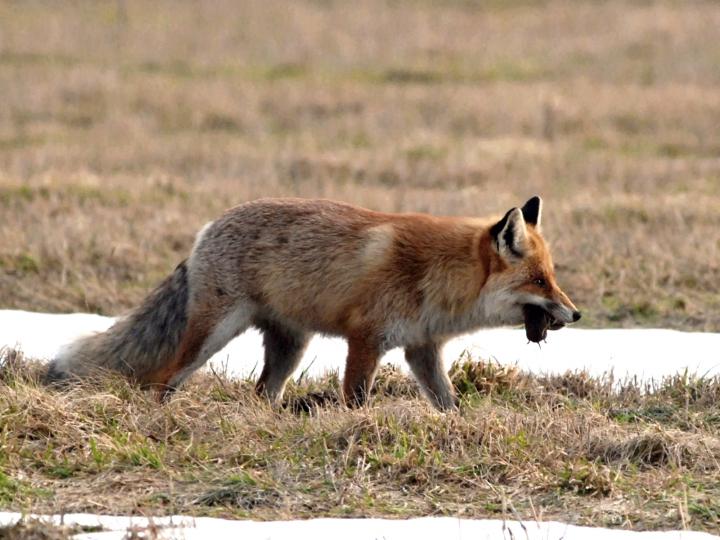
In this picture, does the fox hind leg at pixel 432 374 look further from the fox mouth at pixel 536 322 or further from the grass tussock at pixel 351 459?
the fox mouth at pixel 536 322

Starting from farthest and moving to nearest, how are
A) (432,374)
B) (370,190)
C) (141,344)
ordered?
(370,190)
(141,344)
(432,374)

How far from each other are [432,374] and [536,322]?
74 cm

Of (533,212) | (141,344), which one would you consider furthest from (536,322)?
(141,344)

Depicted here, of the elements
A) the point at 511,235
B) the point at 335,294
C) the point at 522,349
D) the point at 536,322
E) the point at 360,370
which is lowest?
the point at 522,349

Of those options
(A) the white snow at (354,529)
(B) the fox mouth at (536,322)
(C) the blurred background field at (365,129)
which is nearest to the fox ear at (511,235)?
(B) the fox mouth at (536,322)

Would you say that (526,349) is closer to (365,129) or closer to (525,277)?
(525,277)

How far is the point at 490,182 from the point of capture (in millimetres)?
16188

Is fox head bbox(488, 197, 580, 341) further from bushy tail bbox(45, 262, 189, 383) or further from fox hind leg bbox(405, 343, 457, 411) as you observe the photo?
bushy tail bbox(45, 262, 189, 383)

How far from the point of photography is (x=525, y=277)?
7578mm

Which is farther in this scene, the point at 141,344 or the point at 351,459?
the point at 141,344

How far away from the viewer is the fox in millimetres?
7602

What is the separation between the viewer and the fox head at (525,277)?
24.6ft

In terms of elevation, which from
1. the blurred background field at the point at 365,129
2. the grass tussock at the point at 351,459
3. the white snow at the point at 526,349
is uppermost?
the blurred background field at the point at 365,129

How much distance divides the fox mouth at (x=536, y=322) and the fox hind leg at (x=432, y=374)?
602mm
